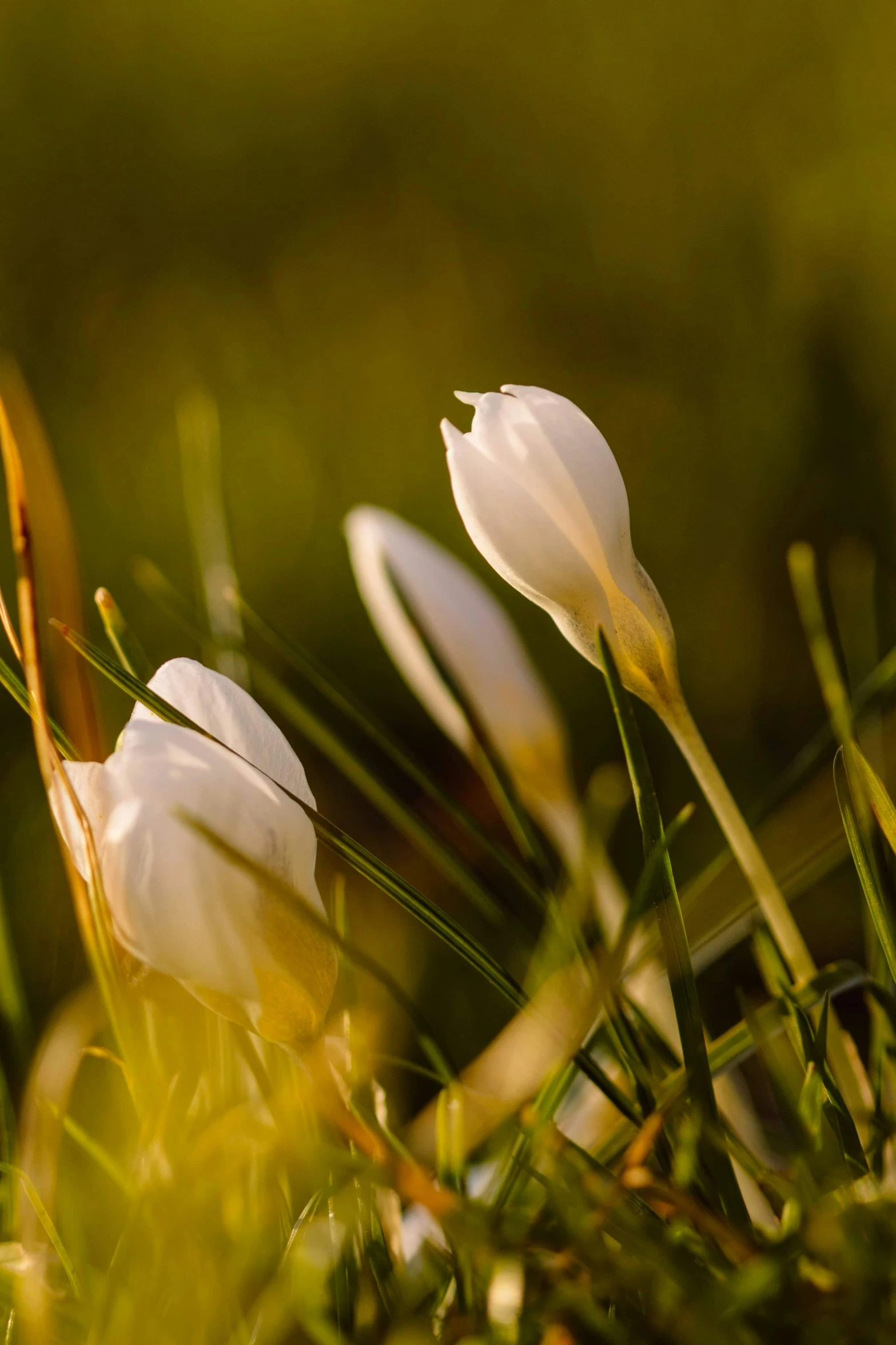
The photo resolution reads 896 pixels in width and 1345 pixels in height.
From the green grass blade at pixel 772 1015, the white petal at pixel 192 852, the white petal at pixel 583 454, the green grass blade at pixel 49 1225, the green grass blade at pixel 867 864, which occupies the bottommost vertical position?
the green grass blade at pixel 772 1015

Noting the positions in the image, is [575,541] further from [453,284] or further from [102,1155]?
[453,284]

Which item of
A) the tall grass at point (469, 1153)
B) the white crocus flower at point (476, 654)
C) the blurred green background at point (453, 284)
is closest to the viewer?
the tall grass at point (469, 1153)

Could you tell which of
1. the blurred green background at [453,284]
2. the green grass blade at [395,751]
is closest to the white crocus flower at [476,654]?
the green grass blade at [395,751]

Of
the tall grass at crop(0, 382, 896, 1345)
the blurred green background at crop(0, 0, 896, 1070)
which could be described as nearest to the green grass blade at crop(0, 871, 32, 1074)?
the tall grass at crop(0, 382, 896, 1345)

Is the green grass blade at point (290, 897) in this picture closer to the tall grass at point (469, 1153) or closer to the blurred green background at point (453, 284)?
the tall grass at point (469, 1153)

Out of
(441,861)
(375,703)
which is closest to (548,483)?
(441,861)

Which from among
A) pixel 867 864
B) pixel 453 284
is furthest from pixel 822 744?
pixel 453 284

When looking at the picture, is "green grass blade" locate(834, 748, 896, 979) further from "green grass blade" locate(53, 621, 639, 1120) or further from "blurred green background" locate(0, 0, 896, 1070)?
"blurred green background" locate(0, 0, 896, 1070)

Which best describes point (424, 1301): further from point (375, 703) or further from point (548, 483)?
point (375, 703)
